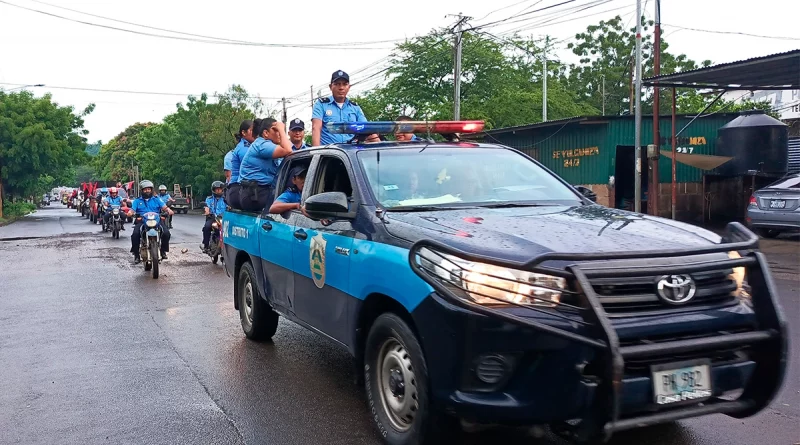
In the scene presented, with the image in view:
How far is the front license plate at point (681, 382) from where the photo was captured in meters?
3.22

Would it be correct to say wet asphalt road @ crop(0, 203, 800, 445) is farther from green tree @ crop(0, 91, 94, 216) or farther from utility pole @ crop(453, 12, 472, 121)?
green tree @ crop(0, 91, 94, 216)

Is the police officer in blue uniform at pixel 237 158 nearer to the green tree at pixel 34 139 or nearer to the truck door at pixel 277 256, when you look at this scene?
the truck door at pixel 277 256

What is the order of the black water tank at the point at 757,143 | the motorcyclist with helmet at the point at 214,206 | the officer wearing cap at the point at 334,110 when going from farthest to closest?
1. the black water tank at the point at 757,143
2. the motorcyclist with helmet at the point at 214,206
3. the officer wearing cap at the point at 334,110

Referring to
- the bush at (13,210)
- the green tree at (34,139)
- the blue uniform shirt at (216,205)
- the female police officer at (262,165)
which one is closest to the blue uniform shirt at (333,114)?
the female police officer at (262,165)

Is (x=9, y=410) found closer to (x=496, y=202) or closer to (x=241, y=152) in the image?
(x=496, y=202)

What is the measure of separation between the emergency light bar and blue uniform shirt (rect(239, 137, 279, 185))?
53.5 inches

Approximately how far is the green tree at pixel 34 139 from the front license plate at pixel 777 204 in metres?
40.9

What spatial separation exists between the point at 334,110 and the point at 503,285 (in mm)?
5297

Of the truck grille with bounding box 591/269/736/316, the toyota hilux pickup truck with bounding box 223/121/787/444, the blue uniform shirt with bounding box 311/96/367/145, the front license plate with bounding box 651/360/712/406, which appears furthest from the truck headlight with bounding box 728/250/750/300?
the blue uniform shirt with bounding box 311/96/367/145

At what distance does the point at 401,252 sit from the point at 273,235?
2360 mm

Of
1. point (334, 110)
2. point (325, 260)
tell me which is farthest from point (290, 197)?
point (334, 110)

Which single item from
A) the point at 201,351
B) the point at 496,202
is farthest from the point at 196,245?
the point at 496,202

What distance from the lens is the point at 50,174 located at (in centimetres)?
4741

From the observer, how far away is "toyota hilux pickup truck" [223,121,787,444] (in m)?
3.20
